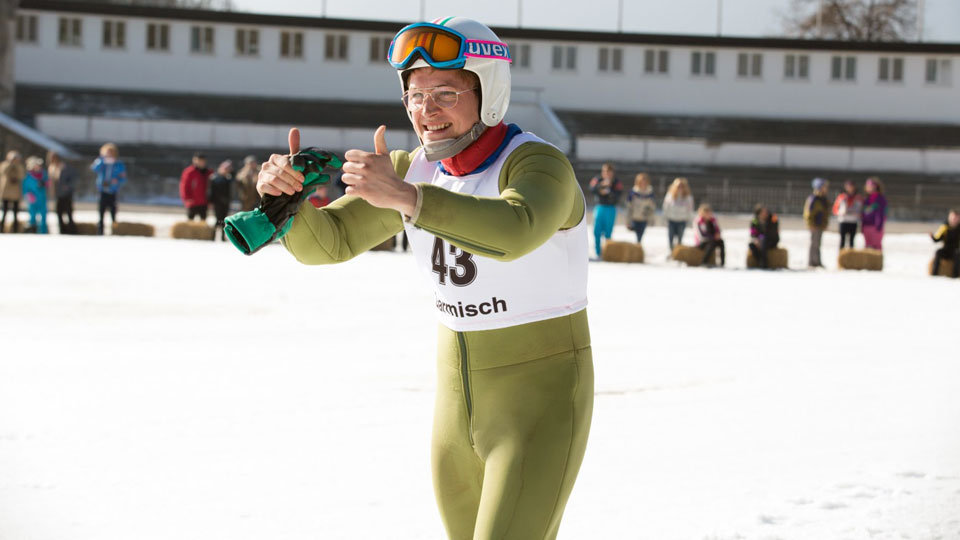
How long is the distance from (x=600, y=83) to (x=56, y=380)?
41.6 m

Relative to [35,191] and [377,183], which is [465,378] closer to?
[377,183]

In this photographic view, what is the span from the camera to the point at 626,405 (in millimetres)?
7859

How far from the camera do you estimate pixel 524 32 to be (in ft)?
156

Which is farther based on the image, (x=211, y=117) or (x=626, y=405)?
(x=211, y=117)

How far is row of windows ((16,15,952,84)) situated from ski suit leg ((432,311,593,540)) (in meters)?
45.0

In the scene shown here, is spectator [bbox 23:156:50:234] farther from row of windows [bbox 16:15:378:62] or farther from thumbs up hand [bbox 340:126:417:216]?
row of windows [bbox 16:15:378:62]

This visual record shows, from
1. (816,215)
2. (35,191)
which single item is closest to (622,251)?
(816,215)

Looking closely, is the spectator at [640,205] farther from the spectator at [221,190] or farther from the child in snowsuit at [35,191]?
the child in snowsuit at [35,191]

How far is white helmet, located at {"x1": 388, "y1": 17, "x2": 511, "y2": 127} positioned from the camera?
2.94m

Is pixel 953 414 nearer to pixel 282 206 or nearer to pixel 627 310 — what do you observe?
pixel 627 310

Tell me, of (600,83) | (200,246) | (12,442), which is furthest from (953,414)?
(600,83)

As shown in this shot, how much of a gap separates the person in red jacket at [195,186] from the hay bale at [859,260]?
10877mm

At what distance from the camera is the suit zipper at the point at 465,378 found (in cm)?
310

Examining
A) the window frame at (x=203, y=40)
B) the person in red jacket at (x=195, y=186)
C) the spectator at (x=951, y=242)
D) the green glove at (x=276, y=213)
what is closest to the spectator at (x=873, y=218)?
the spectator at (x=951, y=242)
